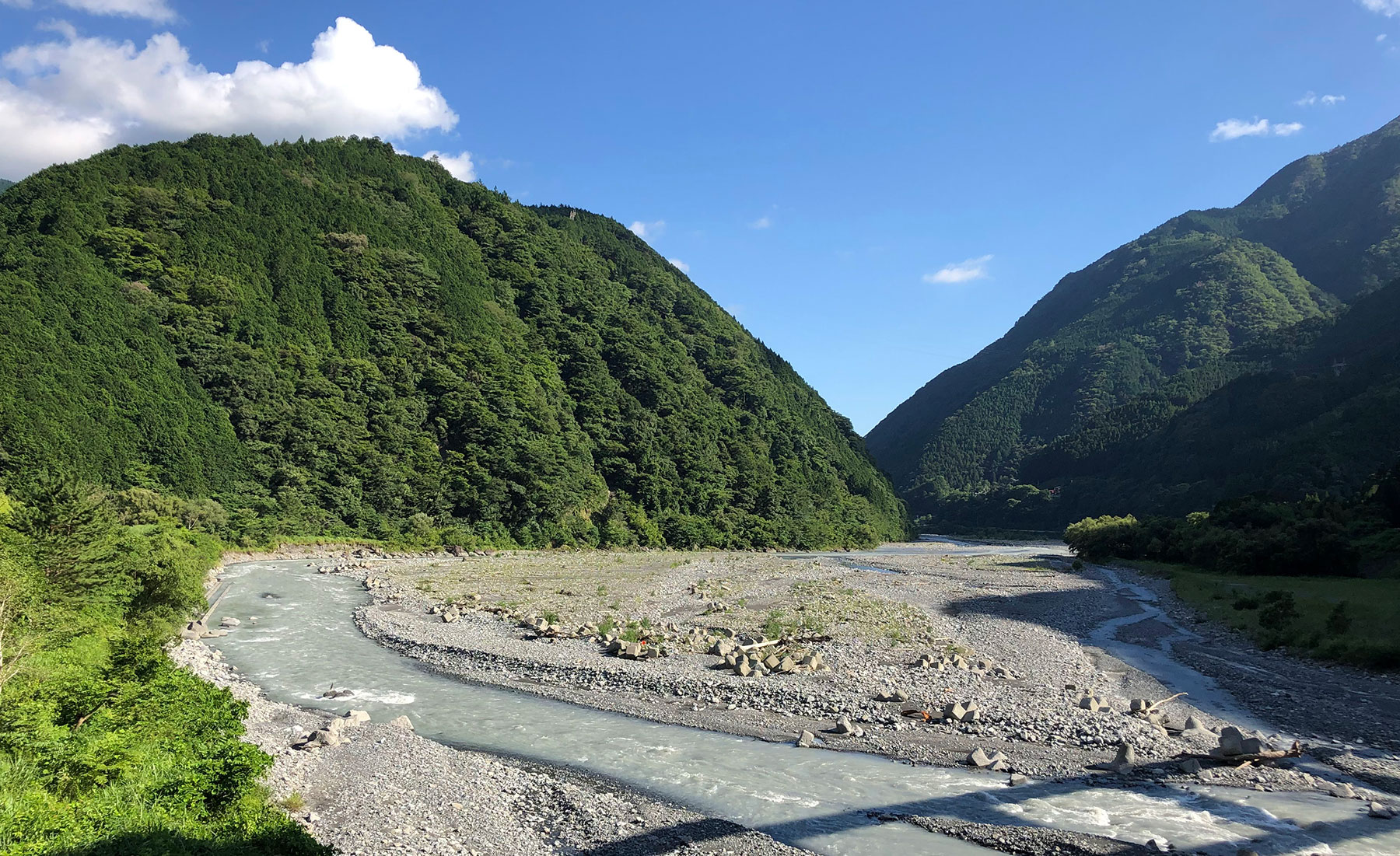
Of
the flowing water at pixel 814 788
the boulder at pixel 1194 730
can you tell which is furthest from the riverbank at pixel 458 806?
the boulder at pixel 1194 730

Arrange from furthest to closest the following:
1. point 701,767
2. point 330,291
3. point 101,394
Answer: point 330,291
point 101,394
point 701,767

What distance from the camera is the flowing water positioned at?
1197 cm

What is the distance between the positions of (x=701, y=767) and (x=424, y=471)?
222ft

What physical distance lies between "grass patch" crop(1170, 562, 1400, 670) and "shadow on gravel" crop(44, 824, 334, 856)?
30.7 meters

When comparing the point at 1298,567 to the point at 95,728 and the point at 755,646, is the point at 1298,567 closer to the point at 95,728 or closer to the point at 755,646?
the point at 755,646

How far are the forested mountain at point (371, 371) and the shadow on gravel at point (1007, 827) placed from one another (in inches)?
2132

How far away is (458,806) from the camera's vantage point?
1320 centimetres

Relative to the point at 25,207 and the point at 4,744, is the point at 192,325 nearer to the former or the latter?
the point at 25,207

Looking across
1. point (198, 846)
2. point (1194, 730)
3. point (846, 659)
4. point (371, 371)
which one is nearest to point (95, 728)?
point (198, 846)

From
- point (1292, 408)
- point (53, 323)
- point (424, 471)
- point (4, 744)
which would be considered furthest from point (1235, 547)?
point (53, 323)

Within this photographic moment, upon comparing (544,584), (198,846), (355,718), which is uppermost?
(198,846)

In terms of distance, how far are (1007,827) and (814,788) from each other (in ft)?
11.8

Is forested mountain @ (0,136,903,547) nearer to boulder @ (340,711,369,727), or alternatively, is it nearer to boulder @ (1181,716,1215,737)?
boulder @ (340,711,369,727)

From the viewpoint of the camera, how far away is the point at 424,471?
76562 mm
